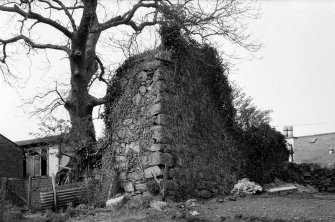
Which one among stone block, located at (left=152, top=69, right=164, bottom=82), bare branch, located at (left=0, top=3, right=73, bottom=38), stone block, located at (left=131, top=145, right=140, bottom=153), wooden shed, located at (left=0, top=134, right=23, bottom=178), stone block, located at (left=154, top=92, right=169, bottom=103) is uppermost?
bare branch, located at (left=0, top=3, right=73, bottom=38)

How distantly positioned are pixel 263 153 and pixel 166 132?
496cm

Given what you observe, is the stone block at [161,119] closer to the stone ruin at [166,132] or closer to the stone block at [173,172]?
the stone ruin at [166,132]

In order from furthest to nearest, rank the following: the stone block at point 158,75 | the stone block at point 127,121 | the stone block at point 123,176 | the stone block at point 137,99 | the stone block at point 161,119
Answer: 1. the stone block at point 127,121
2. the stone block at point 137,99
3. the stone block at point 123,176
4. the stone block at point 158,75
5. the stone block at point 161,119

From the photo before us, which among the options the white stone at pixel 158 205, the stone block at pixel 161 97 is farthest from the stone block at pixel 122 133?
the white stone at pixel 158 205

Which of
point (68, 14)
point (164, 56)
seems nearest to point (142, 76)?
point (164, 56)

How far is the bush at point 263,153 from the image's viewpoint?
14.4m

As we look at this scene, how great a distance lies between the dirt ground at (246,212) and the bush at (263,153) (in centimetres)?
371

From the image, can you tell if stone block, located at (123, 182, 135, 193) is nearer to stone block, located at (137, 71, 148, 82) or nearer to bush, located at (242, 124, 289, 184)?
stone block, located at (137, 71, 148, 82)

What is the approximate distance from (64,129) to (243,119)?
20.7 feet

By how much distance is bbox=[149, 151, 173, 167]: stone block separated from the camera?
1130 cm

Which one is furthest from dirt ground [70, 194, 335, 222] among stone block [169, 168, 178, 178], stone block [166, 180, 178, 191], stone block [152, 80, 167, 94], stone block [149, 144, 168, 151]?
stone block [152, 80, 167, 94]

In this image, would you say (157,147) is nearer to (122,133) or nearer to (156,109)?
(156,109)

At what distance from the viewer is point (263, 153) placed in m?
15.2

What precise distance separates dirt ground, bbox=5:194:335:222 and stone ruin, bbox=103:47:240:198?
1324 mm
